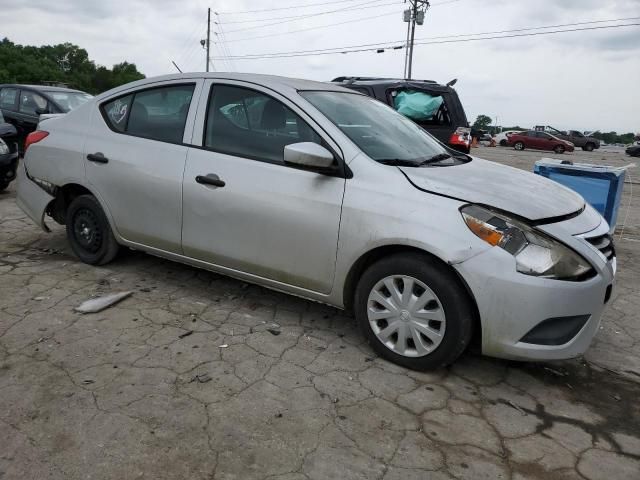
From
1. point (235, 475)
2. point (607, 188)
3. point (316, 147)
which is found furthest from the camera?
point (607, 188)

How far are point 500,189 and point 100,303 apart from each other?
2.76 metres

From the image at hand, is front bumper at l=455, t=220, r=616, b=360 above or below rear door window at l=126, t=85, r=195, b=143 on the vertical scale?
below

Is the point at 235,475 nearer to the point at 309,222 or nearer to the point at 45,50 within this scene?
the point at 309,222

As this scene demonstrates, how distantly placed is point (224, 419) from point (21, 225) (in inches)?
175

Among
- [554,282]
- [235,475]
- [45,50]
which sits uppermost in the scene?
[45,50]

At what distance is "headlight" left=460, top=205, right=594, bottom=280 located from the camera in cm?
261

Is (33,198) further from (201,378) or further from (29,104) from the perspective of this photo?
(29,104)

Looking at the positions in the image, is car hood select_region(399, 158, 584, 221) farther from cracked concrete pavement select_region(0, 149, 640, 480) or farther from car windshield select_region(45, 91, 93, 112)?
car windshield select_region(45, 91, 93, 112)

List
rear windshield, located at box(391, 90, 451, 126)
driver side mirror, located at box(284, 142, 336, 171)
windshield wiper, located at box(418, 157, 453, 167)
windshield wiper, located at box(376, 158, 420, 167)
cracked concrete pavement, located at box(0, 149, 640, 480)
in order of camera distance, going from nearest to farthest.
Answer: cracked concrete pavement, located at box(0, 149, 640, 480)
driver side mirror, located at box(284, 142, 336, 171)
windshield wiper, located at box(376, 158, 420, 167)
windshield wiper, located at box(418, 157, 453, 167)
rear windshield, located at box(391, 90, 451, 126)

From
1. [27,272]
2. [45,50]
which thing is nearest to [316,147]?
[27,272]

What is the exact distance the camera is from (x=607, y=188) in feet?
18.7

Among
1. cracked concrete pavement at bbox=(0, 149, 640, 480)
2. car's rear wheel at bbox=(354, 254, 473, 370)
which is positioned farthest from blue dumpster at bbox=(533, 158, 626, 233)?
car's rear wheel at bbox=(354, 254, 473, 370)

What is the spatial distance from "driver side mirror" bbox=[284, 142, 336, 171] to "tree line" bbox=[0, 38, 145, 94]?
56.1 meters

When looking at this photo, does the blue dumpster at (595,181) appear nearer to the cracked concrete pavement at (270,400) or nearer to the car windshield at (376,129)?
the cracked concrete pavement at (270,400)
